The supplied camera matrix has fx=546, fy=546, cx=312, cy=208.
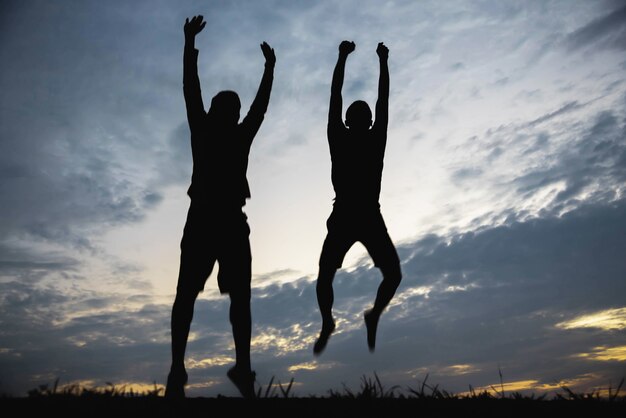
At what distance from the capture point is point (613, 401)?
16.4ft

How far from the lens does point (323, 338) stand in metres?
6.25

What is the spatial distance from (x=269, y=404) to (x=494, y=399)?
7.39 feet

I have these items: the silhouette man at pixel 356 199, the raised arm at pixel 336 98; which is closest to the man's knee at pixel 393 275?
the silhouette man at pixel 356 199

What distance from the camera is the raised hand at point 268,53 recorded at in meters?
5.74

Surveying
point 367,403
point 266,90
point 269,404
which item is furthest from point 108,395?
point 266,90

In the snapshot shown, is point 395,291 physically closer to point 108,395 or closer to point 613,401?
point 613,401

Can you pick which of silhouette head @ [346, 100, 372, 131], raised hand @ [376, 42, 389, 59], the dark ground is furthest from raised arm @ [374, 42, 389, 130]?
the dark ground

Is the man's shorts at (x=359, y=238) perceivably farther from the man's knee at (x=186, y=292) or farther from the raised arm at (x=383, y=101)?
the man's knee at (x=186, y=292)

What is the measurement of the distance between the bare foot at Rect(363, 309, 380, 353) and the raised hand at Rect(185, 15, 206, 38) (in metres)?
3.69

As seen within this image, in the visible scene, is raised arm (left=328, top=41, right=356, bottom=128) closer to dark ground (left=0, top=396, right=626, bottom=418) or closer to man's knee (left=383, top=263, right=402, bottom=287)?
man's knee (left=383, top=263, right=402, bottom=287)

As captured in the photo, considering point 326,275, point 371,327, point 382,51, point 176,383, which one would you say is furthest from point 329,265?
point 382,51

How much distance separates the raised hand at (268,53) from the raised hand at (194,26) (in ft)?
2.19

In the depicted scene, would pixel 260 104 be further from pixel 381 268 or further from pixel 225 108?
pixel 381 268

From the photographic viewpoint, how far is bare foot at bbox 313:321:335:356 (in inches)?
245
